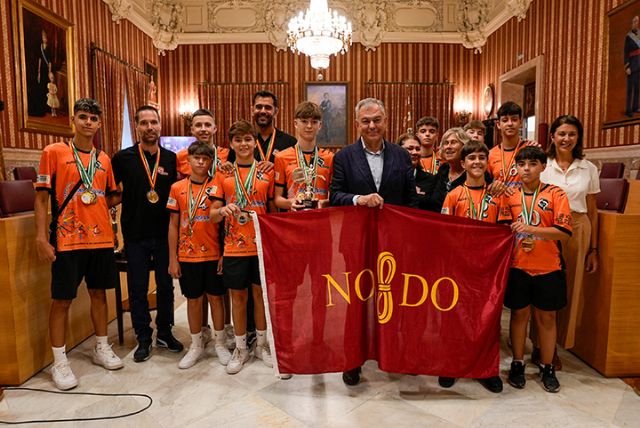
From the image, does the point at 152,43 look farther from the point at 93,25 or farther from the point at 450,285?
the point at 450,285

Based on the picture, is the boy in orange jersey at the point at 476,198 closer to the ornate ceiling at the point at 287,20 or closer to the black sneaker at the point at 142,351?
the black sneaker at the point at 142,351

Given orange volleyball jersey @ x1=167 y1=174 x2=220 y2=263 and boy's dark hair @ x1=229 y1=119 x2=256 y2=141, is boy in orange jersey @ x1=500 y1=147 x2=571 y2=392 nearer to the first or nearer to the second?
boy's dark hair @ x1=229 y1=119 x2=256 y2=141

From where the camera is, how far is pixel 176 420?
224 cm

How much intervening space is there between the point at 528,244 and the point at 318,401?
156cm

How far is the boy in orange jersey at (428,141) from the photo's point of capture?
11.4ft

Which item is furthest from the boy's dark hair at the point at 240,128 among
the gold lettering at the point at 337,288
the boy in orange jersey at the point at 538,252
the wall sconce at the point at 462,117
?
the wall sconce at the point at 462,117

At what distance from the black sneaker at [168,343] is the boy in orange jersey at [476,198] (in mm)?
1943

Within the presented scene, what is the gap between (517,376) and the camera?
2.59 meters

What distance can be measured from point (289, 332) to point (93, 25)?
23.2 feet

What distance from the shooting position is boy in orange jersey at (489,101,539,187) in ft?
9.72

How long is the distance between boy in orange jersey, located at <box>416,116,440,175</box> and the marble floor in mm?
1759

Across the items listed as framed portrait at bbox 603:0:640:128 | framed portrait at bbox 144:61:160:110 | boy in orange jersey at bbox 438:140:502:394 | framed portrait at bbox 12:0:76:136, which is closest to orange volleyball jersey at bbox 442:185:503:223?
boy in orange jersey at bbox 438:140:502:394

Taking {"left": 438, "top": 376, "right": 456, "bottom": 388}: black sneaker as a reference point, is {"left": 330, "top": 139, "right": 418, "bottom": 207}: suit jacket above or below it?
above

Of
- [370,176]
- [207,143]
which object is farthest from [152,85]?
[370,176]
